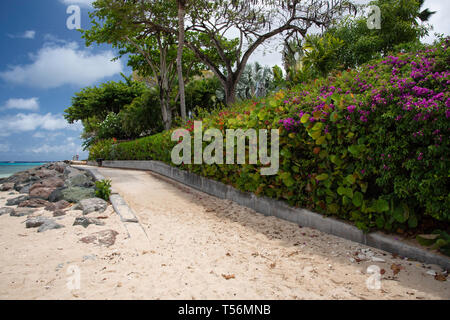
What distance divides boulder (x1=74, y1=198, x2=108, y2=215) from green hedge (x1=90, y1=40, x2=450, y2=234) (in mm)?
3501

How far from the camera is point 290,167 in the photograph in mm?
4531

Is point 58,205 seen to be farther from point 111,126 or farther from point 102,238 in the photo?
point 111,126

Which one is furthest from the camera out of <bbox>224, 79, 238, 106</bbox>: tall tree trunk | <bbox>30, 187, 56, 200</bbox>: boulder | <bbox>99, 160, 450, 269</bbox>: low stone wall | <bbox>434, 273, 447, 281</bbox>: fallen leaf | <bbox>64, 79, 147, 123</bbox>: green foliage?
<bbox>64, 79, 147, 123</bbox>: green foliage

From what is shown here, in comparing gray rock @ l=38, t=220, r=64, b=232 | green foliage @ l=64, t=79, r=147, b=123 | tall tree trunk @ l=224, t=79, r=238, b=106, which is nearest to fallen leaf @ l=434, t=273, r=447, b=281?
gray rock @ l=38, t=220, r=64, b=232

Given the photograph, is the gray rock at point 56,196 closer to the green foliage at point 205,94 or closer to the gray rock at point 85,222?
the gray rock at point 85,222

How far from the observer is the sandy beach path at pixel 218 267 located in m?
2.46

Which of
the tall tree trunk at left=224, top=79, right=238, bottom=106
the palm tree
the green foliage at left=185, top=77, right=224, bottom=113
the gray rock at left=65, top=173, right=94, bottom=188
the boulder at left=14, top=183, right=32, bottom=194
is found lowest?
the boulder at left=14, top=183, right=32, bottom=194

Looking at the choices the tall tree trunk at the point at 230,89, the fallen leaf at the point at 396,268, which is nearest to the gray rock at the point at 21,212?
the fallen leaf at the point at 396,268

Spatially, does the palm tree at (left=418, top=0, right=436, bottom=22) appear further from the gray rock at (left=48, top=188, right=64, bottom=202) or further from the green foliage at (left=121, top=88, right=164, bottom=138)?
the gray rock at (left=48, top=188, right=64, bottom=202)

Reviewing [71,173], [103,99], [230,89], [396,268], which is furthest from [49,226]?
[103,99]

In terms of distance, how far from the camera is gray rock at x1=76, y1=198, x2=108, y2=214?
5184mm

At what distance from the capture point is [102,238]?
12.4 ft

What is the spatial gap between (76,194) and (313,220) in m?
5.40

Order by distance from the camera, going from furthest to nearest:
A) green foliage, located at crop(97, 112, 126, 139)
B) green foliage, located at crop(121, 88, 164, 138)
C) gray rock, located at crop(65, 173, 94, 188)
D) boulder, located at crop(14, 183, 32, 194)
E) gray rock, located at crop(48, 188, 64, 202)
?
green foliage, located at crop(97, 112, 126, 139)
green foliage, located at crop(121, 88, 164, 138)
boulder, located at crop(14, 183, 32, 194)
gray rock, located at crop(65, 173, 94, 188)
gray rock, located at crop(48, 188, 64, 202)
